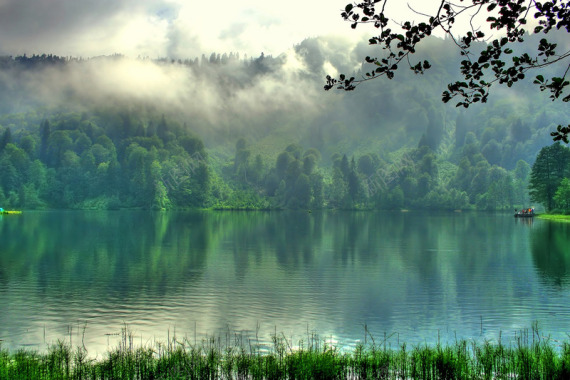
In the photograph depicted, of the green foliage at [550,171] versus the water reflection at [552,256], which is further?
the green foliage at [550,171]

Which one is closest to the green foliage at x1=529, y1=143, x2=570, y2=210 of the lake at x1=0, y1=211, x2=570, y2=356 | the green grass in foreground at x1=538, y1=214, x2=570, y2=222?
the green grass in foreground at x1=538, y1=214, x2=570, y2=222

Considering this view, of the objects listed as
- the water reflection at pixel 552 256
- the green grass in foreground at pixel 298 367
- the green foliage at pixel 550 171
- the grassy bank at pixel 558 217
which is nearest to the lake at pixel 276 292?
the water reflection at pixel 552 256

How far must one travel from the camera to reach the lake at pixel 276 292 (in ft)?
87.5

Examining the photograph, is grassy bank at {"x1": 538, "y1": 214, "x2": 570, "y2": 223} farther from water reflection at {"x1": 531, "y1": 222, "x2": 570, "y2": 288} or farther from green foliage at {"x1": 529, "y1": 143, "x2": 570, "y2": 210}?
water reflection at {"x1": 531, "y1": 222, "x2": 570, "y2": 288}

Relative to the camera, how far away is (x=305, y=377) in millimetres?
15992

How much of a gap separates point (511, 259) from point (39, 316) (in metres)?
46.2

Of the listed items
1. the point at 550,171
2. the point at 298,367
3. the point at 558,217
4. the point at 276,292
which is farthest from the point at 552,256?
the point at 550,171

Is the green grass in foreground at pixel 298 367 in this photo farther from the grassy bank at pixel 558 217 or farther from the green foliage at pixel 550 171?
the green foliage at pixel 550 171

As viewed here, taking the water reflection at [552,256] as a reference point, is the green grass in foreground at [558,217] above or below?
above

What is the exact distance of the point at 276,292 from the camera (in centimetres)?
3738

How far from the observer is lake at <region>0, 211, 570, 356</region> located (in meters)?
26.7

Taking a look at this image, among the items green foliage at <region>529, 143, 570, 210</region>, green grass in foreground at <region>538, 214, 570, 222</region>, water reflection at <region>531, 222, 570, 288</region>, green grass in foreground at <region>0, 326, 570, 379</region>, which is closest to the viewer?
green grass in foreground at <region>0, 326, 570, 379</region>

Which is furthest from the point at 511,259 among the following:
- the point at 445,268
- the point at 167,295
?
the point at 167,295

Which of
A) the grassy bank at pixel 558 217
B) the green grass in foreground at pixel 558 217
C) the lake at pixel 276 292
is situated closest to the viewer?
the lake at pixel 276 292
